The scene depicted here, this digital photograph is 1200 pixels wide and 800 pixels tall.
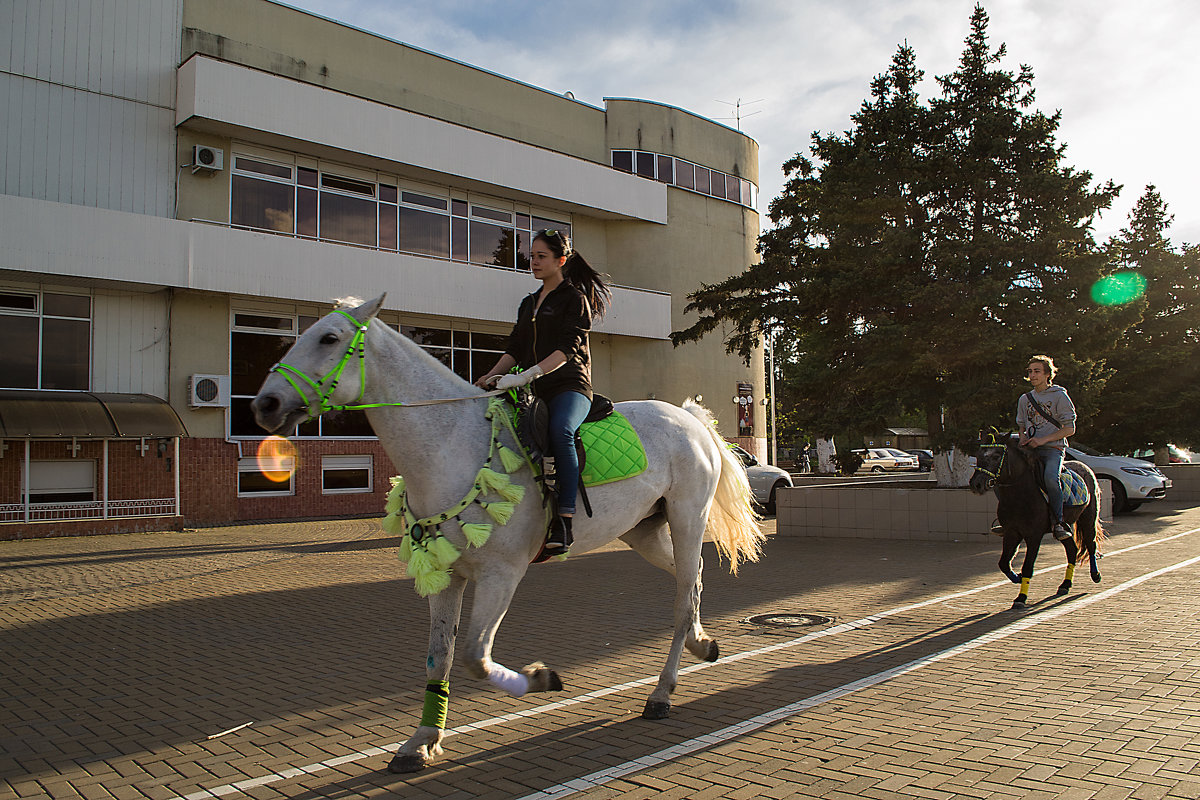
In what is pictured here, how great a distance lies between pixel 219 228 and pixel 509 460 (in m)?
19.4

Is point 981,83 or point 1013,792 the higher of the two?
point 981,83

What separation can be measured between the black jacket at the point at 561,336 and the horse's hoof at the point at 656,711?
187cm

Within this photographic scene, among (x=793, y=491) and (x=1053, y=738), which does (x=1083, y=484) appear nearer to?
(x=1053, y=738)

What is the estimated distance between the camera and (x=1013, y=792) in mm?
3760

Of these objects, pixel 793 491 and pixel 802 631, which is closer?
pixel 802 631

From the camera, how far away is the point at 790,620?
830 cm

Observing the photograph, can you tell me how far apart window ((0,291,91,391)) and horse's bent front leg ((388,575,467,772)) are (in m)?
19.5

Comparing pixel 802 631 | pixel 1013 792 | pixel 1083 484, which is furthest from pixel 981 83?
pixel 1013 792

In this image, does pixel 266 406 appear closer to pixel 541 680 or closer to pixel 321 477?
pixel 541 680

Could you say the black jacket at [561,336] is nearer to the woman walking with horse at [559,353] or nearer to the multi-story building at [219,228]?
the woman walking with horse at [559,353]

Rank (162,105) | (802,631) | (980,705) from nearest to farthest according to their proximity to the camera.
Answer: (980,705) → (802,631) → (162,105)

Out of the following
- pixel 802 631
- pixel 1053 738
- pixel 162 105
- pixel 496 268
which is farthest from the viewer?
pixel 496 268

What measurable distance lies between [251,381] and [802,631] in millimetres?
18971

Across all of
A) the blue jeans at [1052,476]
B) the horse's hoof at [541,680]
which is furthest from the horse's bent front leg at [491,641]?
the blue jeans at [1052,476]
